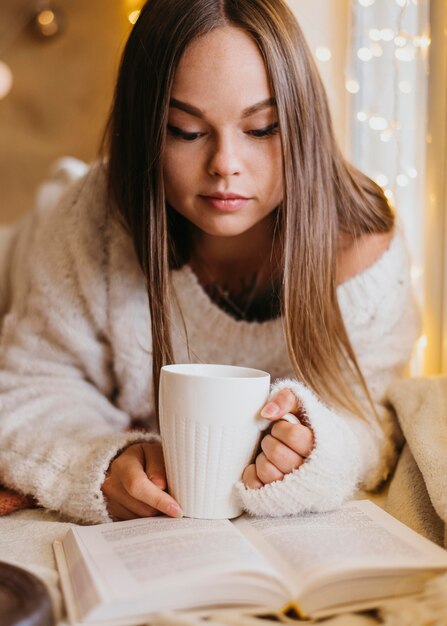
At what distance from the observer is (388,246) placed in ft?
3.82

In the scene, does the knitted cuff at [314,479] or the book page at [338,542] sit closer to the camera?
the book page at [338,542]

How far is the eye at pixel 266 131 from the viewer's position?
3.13 ft

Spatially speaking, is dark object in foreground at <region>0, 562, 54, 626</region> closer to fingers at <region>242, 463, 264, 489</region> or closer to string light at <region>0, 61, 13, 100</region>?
fingers at <region>242, 463, 264, 489</region>

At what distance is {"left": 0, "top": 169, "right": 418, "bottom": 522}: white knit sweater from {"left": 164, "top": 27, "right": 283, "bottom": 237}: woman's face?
218 millimetres

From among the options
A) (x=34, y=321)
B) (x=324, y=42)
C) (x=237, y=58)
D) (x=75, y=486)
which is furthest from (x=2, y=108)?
(x=75, y=486)

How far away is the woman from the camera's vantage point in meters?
0.87

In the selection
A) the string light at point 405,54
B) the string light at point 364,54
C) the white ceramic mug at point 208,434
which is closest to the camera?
the white ceramic mug at point 208,434

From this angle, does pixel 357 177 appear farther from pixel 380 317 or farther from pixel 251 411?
pixel 251 411

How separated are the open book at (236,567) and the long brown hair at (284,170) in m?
0.30

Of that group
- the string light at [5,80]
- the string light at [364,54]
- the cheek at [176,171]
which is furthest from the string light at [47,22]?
the cheek at [176,171]

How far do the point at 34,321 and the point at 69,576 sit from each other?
0.58 metres

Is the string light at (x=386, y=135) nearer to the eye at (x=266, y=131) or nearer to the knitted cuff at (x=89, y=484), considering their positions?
the eye at (x=266, y=131)

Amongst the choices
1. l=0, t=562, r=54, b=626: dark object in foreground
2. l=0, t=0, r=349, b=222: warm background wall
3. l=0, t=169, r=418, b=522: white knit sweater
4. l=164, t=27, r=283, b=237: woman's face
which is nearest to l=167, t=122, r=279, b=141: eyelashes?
l=164, t=27, r=283, b=237: woman's face

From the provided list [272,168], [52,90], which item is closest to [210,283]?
[272,168]
